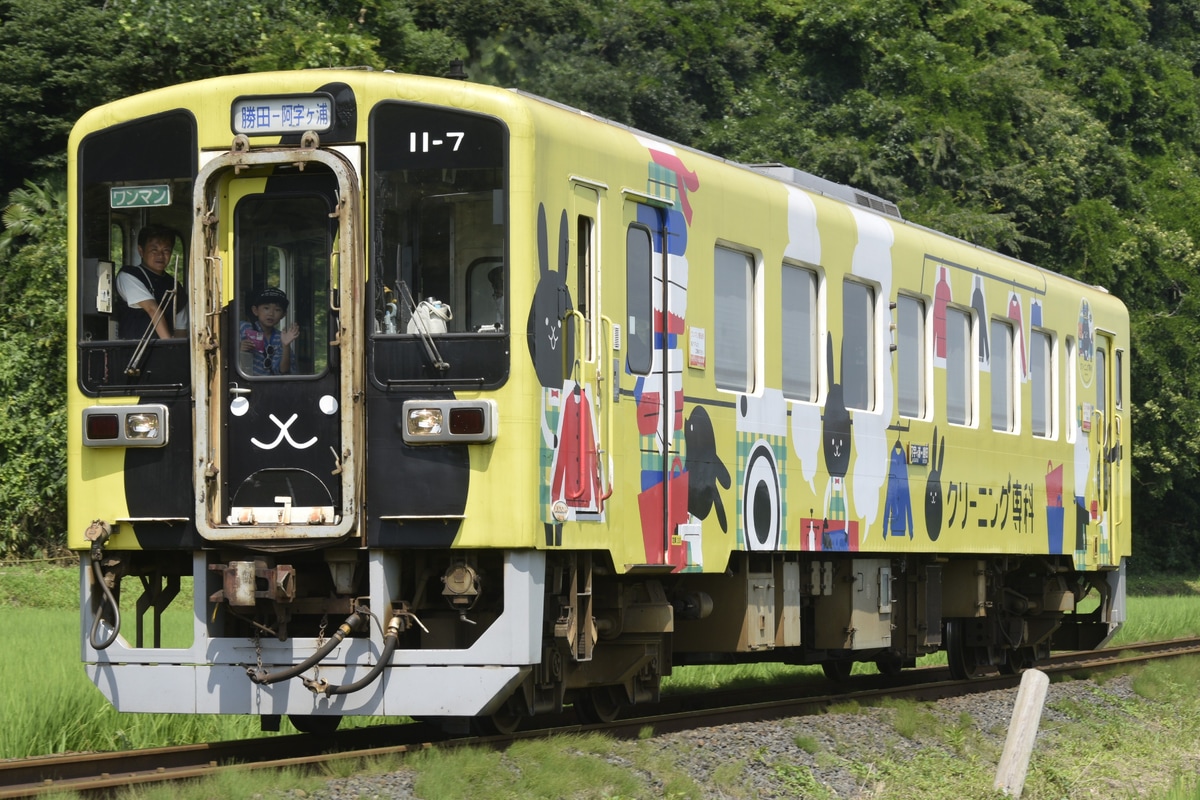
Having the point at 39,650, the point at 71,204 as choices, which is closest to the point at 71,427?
the point at 71,204

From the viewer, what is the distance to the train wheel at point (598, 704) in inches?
430

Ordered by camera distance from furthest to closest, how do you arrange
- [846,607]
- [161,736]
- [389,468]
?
[846,607] → [161,736] → [389,468]

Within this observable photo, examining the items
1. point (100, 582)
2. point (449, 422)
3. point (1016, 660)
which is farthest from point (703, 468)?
point (1016, 660)

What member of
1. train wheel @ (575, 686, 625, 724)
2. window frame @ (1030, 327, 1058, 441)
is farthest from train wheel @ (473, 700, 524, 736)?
window frame @ (1030, 327, 1058, 441)

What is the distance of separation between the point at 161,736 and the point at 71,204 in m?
3.21

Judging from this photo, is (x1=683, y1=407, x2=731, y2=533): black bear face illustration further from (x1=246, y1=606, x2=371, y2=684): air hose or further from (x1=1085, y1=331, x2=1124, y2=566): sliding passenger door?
(x1=1085, y1=331, x2=1124, y2=566): sliding passenger door

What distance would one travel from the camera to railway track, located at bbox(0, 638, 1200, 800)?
8.41m

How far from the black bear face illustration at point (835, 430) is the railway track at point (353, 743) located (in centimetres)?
158

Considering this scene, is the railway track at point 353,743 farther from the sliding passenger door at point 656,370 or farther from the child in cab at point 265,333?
the child in cab at point 265,333

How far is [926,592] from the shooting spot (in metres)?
14.2

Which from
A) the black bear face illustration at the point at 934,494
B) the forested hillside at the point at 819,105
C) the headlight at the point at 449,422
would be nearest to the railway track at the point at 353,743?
the black bear face illustration at the point at 934,494

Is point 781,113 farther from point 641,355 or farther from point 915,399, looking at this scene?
point 641,355

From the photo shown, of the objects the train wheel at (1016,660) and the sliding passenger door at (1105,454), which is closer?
the train wheel at (1016,660)

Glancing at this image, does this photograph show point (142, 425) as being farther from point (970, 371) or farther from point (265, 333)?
point (970, 371)
